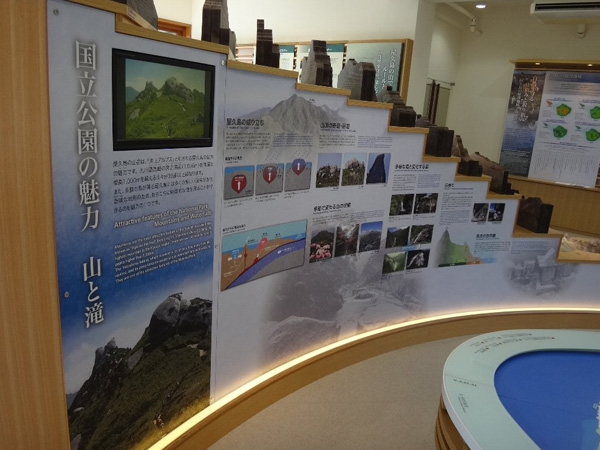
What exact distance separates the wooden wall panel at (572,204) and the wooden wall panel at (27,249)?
7814 mm

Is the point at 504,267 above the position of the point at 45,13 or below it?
below

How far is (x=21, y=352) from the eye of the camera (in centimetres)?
166

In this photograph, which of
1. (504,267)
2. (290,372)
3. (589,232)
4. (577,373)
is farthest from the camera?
(589,232)

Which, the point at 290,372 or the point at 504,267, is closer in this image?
the point at 290,372

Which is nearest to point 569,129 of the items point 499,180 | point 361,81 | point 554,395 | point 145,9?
point 499,180

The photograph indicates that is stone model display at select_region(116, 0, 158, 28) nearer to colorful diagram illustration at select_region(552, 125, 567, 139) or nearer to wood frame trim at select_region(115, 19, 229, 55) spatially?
wood frame trim at select_region(115, 19, 229, 55)

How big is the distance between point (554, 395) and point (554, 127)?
22.6 feet

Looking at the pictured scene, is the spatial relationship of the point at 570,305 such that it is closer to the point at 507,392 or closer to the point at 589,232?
the point at 507,392

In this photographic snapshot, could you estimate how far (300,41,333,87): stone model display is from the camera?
3.05 m

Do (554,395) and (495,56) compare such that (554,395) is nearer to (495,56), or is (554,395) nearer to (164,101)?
(164,101)

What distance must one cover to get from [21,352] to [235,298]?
121cm

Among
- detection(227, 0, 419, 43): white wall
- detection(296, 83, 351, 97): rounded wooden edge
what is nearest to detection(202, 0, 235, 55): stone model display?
detection(296, 83, 351, 97): rounded wooden edge

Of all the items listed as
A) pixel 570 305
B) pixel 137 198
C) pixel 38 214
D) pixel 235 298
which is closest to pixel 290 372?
pixel 235 298

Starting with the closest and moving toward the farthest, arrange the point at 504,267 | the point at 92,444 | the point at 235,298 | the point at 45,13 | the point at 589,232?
the point at 45,13, the point at 92,444, the point at 235,298, the point at 504,267, the point at 589,232
